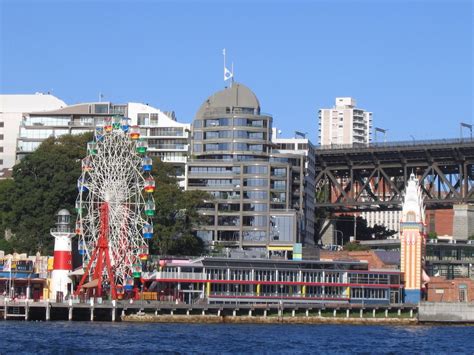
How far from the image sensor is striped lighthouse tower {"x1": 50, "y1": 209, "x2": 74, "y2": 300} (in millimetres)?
174000

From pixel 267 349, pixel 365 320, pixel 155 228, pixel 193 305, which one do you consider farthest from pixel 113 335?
pixel 155 228

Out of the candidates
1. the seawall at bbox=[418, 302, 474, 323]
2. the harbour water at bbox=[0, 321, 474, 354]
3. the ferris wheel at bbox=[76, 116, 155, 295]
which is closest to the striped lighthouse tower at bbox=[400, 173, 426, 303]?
the seawall at bbox=[418, 302, 474, 323]

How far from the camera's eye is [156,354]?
371ft

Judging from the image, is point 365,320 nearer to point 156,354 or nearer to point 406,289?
point 406,289

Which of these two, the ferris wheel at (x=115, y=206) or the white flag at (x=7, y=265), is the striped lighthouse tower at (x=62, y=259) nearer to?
the ferris wheel at (x=115, y=206)

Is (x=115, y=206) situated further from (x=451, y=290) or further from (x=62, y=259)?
(x=451, y=290)

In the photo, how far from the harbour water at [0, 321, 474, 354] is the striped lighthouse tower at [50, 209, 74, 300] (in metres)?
18.9

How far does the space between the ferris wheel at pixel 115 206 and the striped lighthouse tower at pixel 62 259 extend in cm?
211

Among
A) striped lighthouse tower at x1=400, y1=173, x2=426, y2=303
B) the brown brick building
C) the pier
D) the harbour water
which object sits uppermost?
striped lighthouse tower at x1=400, y1=173, x2=426, y2=303

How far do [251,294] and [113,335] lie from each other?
43.4 m

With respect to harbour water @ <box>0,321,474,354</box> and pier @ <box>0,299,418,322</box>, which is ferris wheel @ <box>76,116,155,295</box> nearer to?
pier @ <box>0,299,418,322</box>

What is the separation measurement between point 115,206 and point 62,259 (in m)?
10.6

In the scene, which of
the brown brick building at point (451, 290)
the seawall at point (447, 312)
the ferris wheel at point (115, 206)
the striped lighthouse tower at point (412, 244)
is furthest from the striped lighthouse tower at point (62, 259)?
the brown brick building at point (451, 290)

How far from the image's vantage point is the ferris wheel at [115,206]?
170 m
